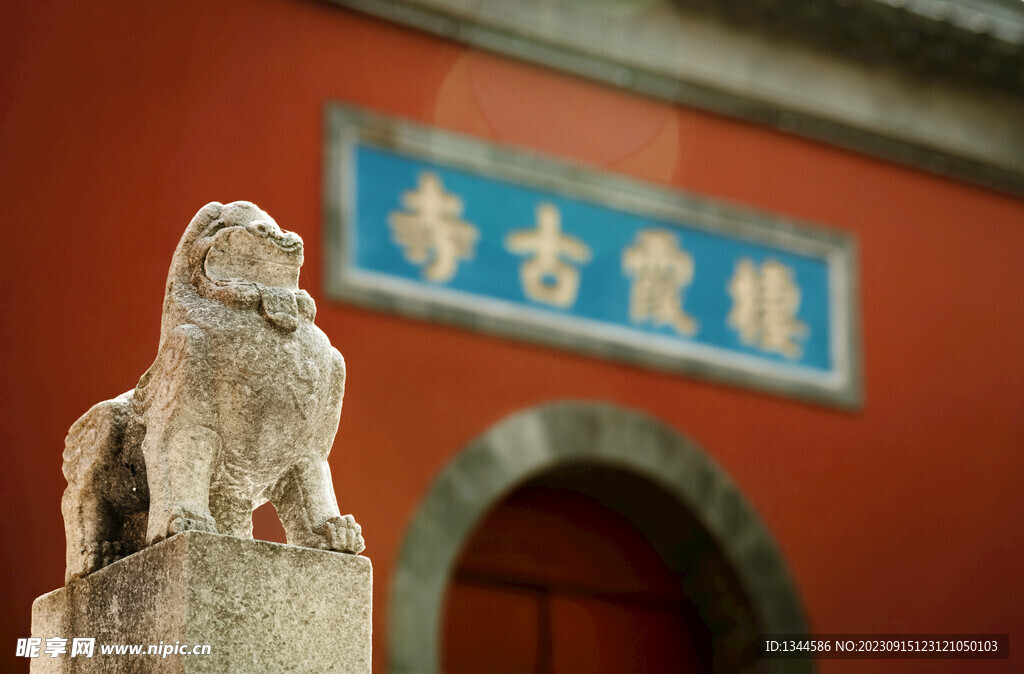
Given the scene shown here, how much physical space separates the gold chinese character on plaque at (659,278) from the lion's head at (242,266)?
354 cm

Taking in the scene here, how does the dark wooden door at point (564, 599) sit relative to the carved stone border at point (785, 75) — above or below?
Result: below

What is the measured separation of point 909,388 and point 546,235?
1.89 meters

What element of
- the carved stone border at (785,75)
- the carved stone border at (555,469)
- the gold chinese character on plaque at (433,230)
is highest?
the carved stone border at (785,75)

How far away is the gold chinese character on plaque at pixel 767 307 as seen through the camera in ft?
22.3

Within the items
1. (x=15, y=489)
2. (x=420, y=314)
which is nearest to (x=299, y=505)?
(x=15, y=489)

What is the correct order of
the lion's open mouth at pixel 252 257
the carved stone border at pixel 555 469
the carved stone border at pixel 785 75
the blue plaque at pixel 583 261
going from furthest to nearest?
the carved stone border at pixel 785 75, the blue plaque at pixel 583 261, the carved stone border at pixel 555 469, the lion's open mouth at pixel 252 257

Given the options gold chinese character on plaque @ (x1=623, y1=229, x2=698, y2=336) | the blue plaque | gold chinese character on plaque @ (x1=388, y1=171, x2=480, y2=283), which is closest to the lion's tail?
the blue plaque

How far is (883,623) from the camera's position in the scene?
6.68 meters

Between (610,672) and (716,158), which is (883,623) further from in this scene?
(716,158)

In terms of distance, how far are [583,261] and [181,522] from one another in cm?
382

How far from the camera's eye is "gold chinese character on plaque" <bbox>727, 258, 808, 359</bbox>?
6.79 meters

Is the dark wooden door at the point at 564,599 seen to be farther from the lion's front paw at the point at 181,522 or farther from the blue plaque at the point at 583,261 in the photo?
the lion's front paw at the point at 181,522

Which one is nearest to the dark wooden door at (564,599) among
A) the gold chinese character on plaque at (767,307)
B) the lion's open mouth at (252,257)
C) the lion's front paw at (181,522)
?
the gold chinese character on plaque at (767,307)

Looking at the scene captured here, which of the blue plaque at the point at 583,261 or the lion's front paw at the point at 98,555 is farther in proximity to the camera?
the blue plaque at the point at 583,261
